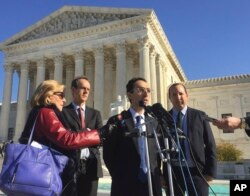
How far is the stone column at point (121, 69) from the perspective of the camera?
1177 inches

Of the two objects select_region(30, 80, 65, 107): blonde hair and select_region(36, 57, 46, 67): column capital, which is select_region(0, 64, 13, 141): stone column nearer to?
select_region(36, 57, 46, 67): column capital

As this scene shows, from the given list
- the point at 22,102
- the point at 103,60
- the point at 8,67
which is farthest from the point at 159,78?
the point at 8,67

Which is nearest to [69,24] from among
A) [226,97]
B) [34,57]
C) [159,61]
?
[34,57]

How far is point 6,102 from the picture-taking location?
35938 millimetres

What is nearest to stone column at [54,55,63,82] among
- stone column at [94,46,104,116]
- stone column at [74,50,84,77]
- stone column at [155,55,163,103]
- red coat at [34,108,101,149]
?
stone column at [74,50,84,77]

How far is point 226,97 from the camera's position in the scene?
3909 cm

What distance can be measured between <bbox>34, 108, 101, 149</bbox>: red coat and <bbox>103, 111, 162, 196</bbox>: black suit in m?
0.55

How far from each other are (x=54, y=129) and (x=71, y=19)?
35184mm

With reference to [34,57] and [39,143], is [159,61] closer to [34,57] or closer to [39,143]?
[34,57]

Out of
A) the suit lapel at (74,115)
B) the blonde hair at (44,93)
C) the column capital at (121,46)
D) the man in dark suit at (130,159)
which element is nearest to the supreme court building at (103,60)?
the column capital at (121,46)

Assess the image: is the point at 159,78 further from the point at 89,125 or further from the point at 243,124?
the point at 243,124

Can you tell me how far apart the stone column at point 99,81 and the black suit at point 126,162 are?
88.3 ft

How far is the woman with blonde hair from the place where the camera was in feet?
10.2

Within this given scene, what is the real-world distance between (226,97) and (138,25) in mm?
16135
